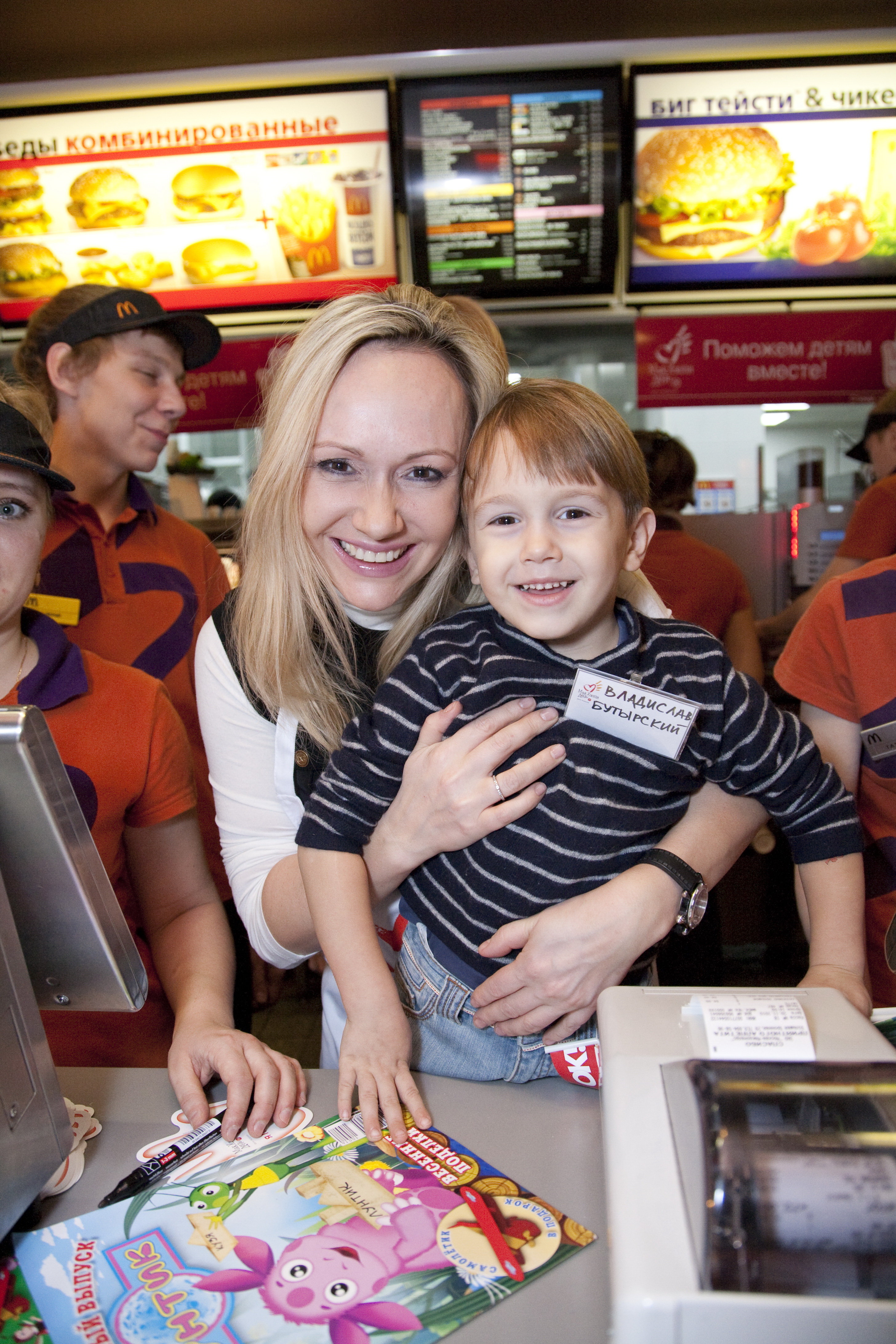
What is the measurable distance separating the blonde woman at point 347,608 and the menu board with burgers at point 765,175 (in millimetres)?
2453

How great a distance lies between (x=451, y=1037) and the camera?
1.28 m

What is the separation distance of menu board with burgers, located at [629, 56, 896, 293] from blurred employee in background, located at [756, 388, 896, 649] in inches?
26.7

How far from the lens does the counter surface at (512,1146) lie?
77 centimetres

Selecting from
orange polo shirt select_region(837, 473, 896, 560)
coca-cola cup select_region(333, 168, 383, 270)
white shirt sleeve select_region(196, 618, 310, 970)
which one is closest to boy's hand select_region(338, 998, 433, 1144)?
white shirt sleeve select_region(196, 618, 310, 970)

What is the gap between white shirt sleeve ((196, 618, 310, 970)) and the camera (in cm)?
145

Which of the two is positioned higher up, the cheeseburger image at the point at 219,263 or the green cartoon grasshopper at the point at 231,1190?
the cheeseburger image at the point at 219,263

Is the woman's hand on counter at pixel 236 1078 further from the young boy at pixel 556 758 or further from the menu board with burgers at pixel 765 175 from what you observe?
the menu board with burgers at pixel 765 175

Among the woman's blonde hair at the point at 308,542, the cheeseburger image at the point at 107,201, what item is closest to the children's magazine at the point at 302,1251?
the woman's blonde hair at the point at 308,542

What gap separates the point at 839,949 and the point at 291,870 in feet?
2.47

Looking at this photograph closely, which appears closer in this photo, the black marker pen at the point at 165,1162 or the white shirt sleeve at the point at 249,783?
the black marker pen at the point at 165,1162

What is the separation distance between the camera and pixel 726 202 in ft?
11.6

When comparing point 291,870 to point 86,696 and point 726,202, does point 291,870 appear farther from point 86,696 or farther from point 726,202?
point 726,202

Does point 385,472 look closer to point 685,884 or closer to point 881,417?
point 685,884

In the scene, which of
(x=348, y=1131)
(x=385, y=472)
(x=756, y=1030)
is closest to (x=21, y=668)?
(x=385, y=472)
